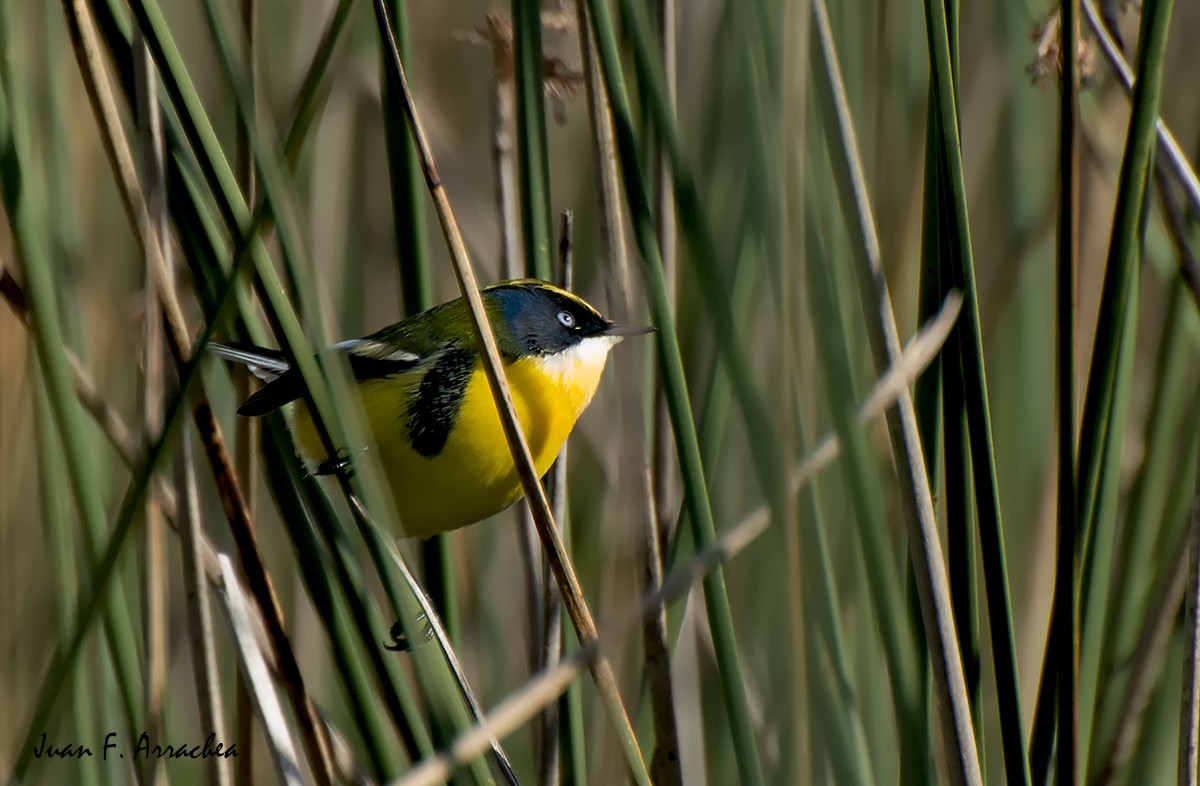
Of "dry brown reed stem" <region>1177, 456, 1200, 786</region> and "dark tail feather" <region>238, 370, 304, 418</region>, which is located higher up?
"dark tail feather" <region>238, 370, 304, 418</region>

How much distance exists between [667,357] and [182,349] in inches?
24.4

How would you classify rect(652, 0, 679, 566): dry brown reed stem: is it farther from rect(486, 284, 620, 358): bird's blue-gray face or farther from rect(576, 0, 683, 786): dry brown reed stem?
rect(486, 284, 620, 358): bird's blue-gray face

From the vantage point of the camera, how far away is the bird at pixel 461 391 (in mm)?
2170

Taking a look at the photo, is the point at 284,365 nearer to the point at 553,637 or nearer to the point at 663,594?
the point at 553,637

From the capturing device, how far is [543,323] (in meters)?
2.41

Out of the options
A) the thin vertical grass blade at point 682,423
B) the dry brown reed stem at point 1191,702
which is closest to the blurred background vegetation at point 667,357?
the thin vertical grass blade at point 682,423

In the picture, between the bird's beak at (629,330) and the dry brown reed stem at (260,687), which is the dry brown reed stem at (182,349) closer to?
the dry brown reed stem at (260,687)

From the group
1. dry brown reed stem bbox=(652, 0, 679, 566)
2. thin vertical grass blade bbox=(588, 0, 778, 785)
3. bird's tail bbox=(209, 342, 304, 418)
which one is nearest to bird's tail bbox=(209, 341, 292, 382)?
bird's tail bbox=(209, 342, 304, 418)

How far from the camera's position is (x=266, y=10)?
2594 millimetres

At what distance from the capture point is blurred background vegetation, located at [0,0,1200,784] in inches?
50.1

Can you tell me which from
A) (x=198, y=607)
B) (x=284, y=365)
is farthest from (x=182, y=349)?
(x=284, y=365)

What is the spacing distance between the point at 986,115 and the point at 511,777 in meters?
1.95

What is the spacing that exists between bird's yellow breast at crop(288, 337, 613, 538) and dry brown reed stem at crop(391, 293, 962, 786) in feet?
2.36

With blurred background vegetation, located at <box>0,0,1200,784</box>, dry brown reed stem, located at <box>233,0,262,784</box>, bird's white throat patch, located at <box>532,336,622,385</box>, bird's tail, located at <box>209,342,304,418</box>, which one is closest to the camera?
blurred background vegetation, located at <box>0,0,1200,784</box>
